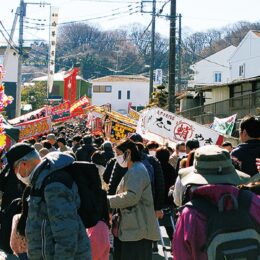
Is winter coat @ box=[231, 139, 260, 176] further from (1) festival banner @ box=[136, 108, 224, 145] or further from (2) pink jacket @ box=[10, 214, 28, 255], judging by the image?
(1) festival banner @ box=[136, 108, 224, 145]

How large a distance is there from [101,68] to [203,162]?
3080 inches

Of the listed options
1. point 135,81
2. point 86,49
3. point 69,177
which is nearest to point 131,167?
point 69,177

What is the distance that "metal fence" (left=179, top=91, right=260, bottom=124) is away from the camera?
2391 cm

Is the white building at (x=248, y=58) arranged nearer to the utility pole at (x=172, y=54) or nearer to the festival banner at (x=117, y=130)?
the utility pole at (x=172, y=54)

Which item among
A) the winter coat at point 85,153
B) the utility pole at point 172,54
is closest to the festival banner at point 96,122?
the utility pole at point 172,54

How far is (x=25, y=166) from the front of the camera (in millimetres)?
4293

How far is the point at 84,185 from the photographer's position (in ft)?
12.2

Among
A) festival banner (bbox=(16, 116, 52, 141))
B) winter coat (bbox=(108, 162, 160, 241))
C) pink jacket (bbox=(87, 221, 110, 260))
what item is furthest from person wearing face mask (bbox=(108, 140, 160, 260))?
festival banner (bbox=(16, 116, 52, 141))

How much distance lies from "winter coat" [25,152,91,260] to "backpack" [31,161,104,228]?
0.04m

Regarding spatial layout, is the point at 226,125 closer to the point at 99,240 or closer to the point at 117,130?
the point at 117,130

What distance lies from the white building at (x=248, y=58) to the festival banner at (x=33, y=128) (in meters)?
23.1

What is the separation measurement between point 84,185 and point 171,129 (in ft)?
30.0

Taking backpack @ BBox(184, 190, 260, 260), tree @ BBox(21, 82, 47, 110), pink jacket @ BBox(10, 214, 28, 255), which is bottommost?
pink jacket @ BBox(10, 214, 28, 255)

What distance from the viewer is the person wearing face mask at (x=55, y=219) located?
3.46 m
